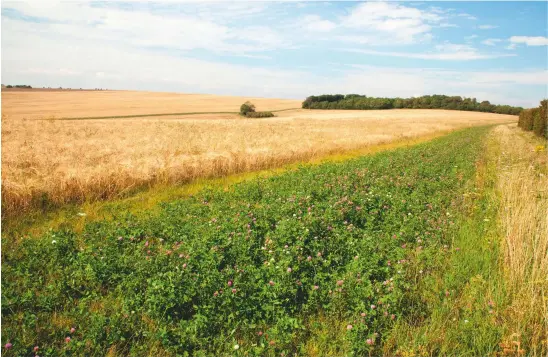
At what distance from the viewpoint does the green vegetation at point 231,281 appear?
12.2 ft

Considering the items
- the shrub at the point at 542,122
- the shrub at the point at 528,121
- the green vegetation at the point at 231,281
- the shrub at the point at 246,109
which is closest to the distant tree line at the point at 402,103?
the shrub at the point at 246,109

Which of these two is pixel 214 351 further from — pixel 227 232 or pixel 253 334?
pixel 227 232

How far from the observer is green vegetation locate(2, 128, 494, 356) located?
373 cm

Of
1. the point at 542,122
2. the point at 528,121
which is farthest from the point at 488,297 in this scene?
the point at 528,121

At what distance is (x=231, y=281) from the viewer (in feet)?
14.5

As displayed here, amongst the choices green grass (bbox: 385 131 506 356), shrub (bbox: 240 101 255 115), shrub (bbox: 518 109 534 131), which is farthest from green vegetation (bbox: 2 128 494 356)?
shrub (bbox: 240 101 255 115)

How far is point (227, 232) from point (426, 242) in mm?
3298

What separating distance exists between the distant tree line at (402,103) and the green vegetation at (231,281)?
77.9 meters

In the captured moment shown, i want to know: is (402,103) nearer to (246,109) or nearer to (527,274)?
(246,109)

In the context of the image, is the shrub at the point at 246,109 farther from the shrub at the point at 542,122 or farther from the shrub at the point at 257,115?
the shrub at the point at 542,122

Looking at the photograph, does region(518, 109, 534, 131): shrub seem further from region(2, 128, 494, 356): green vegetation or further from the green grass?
the green grass

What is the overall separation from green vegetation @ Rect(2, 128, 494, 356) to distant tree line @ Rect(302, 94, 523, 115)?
256 feet

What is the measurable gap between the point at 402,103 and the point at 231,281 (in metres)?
94.5

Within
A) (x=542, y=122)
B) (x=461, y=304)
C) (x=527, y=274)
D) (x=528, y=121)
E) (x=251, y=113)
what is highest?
(x=251, y=113)
